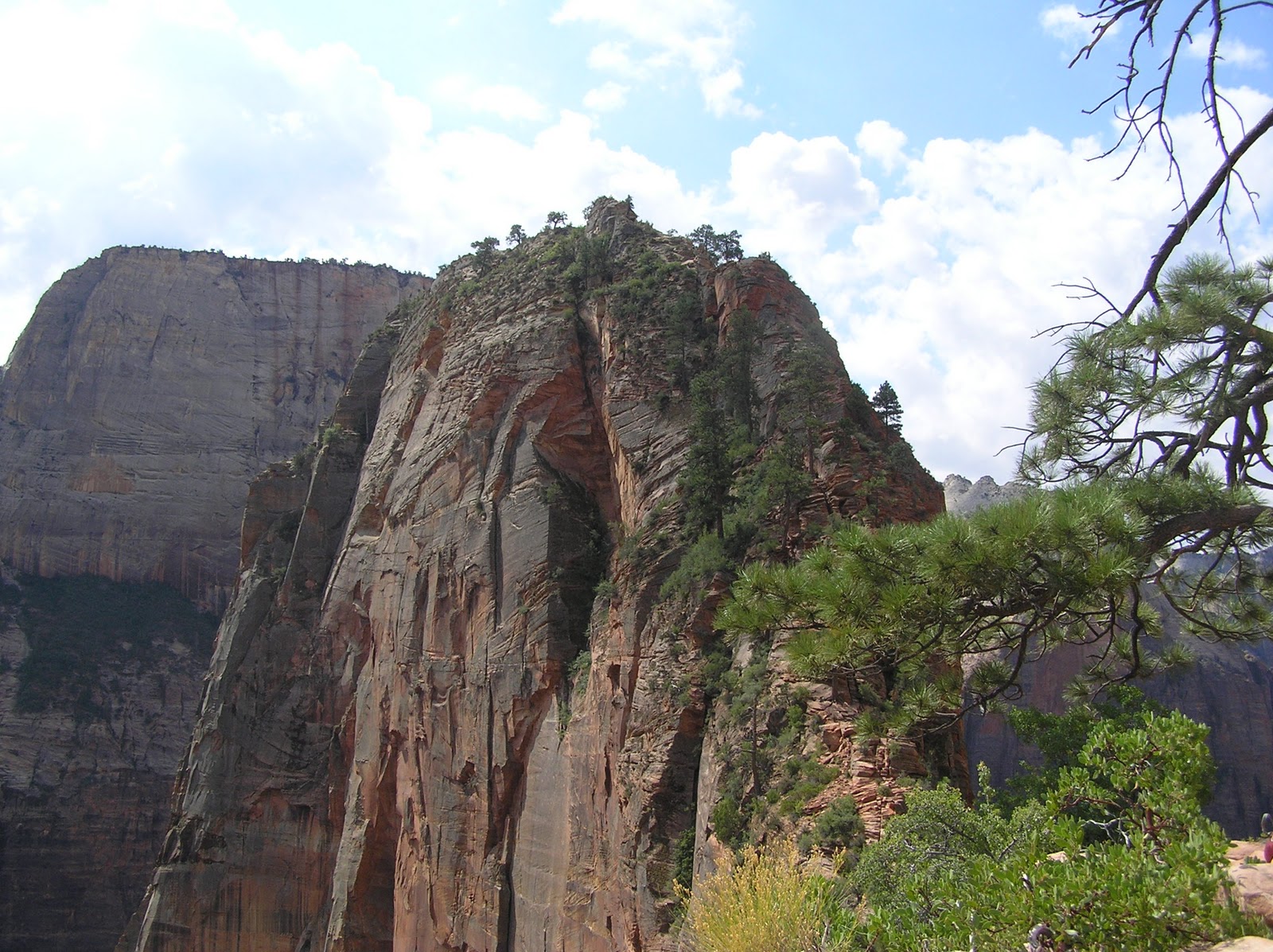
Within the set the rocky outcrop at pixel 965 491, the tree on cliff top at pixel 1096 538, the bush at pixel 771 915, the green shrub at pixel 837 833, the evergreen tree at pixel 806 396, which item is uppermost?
the rocky outcrop at pixel 965 491

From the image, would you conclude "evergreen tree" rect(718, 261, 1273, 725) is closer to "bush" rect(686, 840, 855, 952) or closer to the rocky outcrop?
"bush" rect(686, 840, 855, 952)

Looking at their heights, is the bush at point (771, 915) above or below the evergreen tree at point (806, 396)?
below

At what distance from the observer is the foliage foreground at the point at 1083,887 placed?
7898 millimetres

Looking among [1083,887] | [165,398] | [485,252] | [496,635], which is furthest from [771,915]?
[165,398]

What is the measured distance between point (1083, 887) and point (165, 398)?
303 feet

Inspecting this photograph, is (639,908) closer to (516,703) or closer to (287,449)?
(516,703)

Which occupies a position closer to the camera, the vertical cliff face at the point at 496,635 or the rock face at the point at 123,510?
the vertical cliff face at the point at 496,635

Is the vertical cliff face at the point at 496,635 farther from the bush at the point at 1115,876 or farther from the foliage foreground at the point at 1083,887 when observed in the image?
the bush at the point at 1115,876

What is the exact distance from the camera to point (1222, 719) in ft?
246

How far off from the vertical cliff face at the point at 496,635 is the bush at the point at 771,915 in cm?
1235

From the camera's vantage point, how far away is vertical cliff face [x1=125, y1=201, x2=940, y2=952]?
96.1ft

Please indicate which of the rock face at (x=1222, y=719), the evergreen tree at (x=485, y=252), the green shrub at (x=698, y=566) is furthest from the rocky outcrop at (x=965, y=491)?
the green shrub at (x=698, y=566)

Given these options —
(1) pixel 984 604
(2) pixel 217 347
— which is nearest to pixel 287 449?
(2) pixel 217 347

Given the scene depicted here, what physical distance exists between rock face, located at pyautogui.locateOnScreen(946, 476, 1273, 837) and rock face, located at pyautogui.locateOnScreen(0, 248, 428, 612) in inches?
2236
